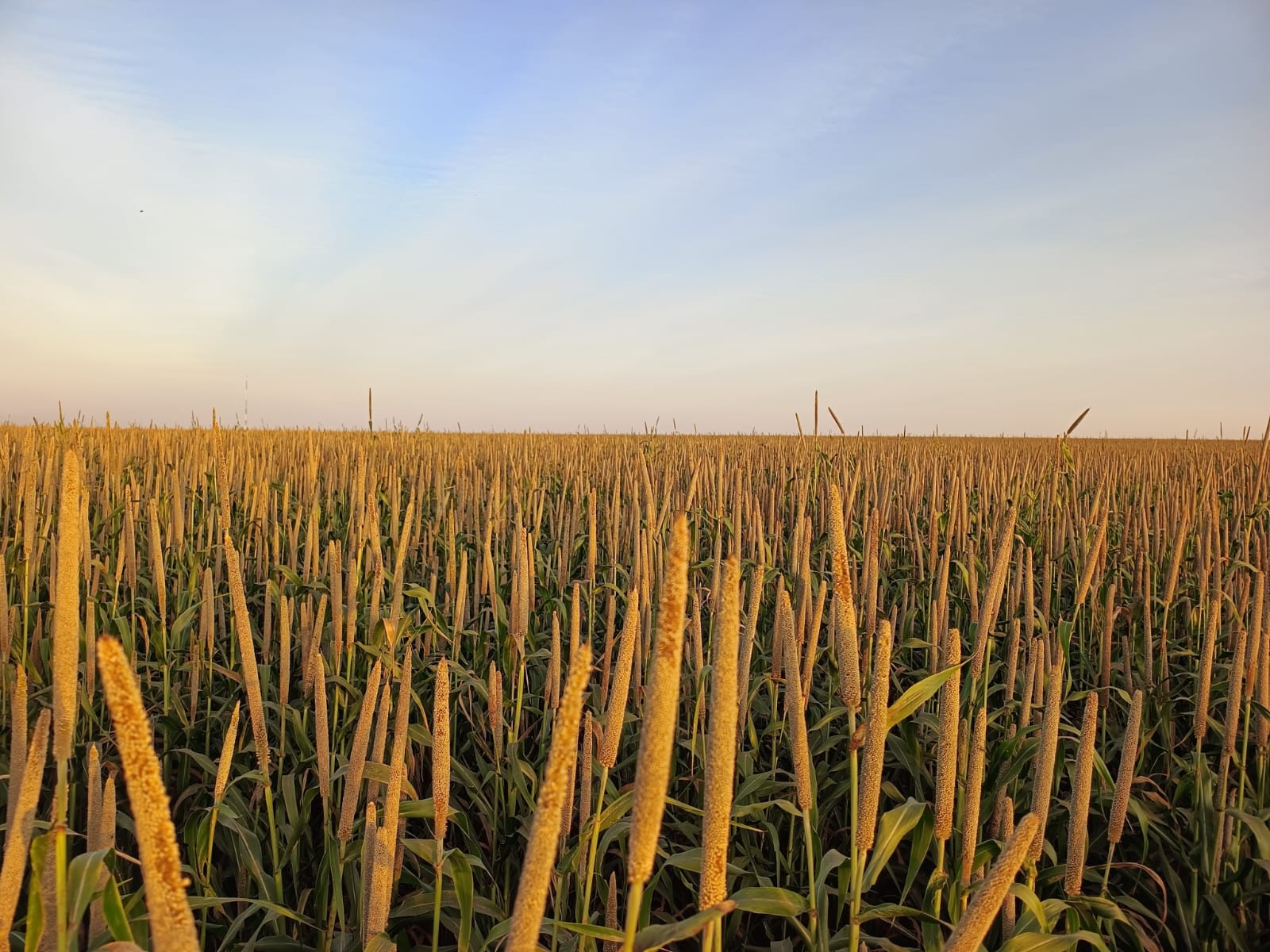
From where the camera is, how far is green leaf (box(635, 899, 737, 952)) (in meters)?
0.89

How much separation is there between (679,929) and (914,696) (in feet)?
2.36

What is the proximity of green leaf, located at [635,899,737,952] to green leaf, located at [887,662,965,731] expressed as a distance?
22.5 inches

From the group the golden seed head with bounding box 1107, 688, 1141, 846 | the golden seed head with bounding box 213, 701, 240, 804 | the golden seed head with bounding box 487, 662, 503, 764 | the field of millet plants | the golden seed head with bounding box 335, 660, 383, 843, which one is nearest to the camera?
the field of millet plants

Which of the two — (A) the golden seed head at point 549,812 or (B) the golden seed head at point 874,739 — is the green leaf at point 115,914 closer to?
(A) the golden seed head at point 549,812

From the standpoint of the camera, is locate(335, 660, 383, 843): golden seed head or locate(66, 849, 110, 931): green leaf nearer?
locate(66, 849, 110, 931): green leaf

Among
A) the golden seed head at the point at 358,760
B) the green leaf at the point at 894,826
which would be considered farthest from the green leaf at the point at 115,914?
the green leaf at the point at 894,826

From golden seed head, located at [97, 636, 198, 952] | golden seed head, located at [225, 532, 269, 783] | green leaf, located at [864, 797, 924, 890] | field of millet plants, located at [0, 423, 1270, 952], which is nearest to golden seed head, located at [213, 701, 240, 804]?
field of millet plants, located at [0, 423, 1270, 952]

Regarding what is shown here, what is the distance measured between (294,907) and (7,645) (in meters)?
1.66

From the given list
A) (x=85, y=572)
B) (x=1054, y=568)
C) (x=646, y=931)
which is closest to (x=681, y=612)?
(x=646, y=931)

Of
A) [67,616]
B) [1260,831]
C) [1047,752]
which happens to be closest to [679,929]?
[67,616]

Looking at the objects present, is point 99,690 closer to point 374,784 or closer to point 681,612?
point 374,784

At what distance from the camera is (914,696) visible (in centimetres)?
146

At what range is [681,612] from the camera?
0.82 metres

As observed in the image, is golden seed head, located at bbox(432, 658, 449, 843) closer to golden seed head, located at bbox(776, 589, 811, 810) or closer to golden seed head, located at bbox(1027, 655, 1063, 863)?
golden seed head, located at bbox(776, 589, 811, 810)
